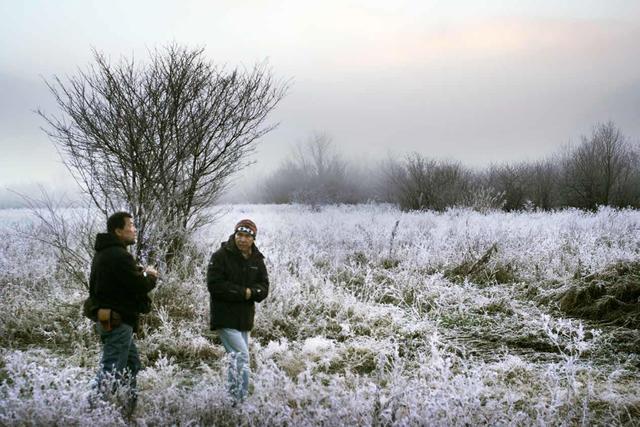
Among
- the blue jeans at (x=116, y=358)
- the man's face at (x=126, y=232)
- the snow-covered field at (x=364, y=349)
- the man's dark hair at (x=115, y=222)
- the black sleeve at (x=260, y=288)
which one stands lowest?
the snow-covered field at (x=364, y=349)

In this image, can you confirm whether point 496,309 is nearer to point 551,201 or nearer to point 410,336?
point 410,336

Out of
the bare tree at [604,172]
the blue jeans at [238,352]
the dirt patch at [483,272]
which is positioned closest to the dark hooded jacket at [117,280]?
the blue jeans at [238,352]

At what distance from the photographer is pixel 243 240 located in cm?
415

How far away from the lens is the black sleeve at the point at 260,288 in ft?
13.4

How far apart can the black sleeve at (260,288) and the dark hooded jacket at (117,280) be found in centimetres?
83

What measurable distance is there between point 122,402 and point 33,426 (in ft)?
1.91

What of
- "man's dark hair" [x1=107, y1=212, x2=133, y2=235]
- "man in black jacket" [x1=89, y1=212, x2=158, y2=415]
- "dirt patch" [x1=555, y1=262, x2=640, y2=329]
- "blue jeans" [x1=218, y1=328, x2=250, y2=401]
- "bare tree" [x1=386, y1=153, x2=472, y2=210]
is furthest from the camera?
"bare tree" [x1=386, y1=153, x2=472, y2=210]

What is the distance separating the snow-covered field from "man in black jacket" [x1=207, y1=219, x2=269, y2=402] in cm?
21

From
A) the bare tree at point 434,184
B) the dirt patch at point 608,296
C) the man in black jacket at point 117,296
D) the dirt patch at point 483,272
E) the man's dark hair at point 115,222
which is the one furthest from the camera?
the bare tree at point 434,184

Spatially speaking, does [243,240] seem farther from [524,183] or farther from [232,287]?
[524,183]

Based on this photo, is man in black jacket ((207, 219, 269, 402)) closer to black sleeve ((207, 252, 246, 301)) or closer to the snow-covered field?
black sleeve ((207, 252, 246, 301))

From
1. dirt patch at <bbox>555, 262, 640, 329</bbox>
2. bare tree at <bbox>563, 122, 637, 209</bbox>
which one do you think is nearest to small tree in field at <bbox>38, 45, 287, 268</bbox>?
dirt patch at <bbox>555, 262, 640, 329</bbox>

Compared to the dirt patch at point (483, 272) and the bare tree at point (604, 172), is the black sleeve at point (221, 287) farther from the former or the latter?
the bare tree at point (604, 172)

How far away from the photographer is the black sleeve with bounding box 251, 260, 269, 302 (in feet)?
13.4
